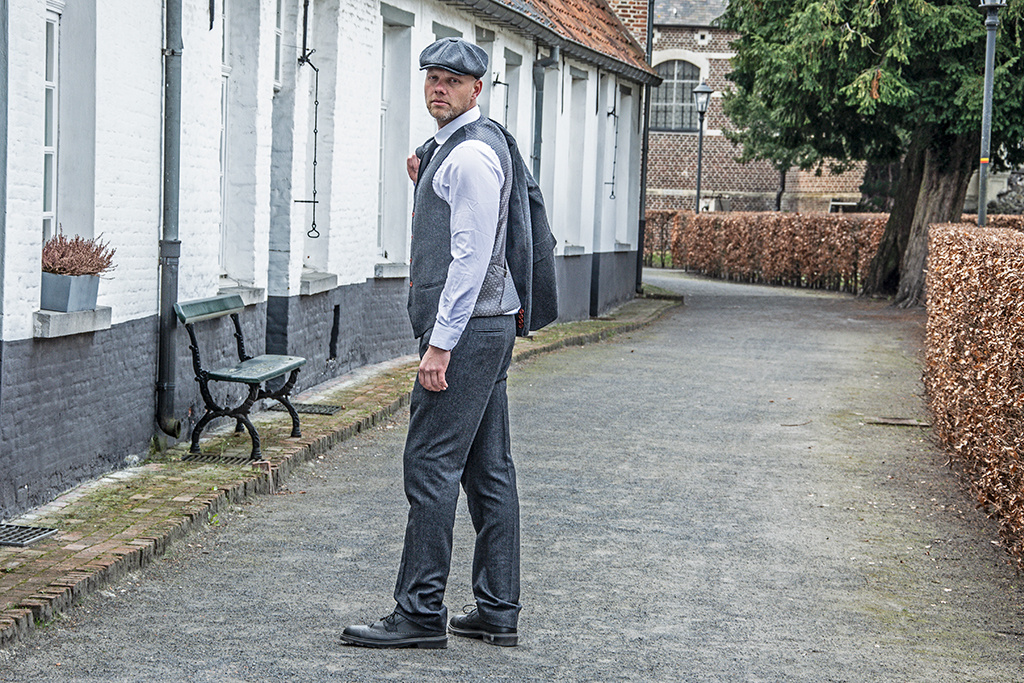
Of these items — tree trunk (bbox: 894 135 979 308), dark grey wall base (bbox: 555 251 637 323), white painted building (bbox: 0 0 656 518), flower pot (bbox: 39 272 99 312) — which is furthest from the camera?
tree trunk (bbox: 894 135 979 308)

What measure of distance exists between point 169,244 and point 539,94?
1070 cm

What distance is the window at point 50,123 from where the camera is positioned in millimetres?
7285

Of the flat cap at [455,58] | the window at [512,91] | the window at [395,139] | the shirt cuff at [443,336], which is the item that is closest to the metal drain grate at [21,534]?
the shirt cuff at [443,336]

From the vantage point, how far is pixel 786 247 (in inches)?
1314

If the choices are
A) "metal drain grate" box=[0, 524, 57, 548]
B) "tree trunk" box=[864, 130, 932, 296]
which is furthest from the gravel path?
"tree trunk" box=[864, 130, 932, 296]

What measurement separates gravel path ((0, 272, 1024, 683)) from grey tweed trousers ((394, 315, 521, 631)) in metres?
0.21

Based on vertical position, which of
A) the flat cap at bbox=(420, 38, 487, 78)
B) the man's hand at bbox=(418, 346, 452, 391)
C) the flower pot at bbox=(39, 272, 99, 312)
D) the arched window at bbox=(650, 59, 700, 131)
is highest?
the arched window at bbox=(650, 59, 700, 131)

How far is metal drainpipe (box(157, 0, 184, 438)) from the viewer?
27.4 ft

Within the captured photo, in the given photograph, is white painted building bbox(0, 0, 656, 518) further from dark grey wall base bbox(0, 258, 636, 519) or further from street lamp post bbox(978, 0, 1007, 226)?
street lamp post bbox(978, 0, 1007, 226)

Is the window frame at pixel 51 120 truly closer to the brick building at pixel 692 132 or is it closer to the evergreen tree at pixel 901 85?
→ the evergreen tree at pixel 901 85

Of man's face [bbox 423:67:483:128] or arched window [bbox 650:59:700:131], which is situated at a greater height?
arched window [bbox 650:59:700:131]

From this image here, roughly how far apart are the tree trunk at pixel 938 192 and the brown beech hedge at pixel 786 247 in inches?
211

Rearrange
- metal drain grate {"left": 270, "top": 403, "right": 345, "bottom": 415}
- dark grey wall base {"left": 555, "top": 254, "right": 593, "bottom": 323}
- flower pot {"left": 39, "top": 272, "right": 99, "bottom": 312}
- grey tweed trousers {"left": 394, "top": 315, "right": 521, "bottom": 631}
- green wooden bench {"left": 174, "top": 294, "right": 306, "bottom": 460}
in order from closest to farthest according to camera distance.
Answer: grey tweed trousers {"left": 394, "top": 315, "right": 521, "bottom": 631} → flower pot {"left": 39, "top": 272, "right": 99, "bottom": 312} → green wooden bench {"left": 174, "top": 294, "right": 306, "bottom": 460} → metal drain grate {"left": 270, "top": 403, "right": 345, "bottom": 415} → dark grey wall base {"left": 555, "top": 254, "right": 593, "bottom": 323}

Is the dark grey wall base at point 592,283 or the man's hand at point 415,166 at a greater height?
the man's hand at point 415,166
